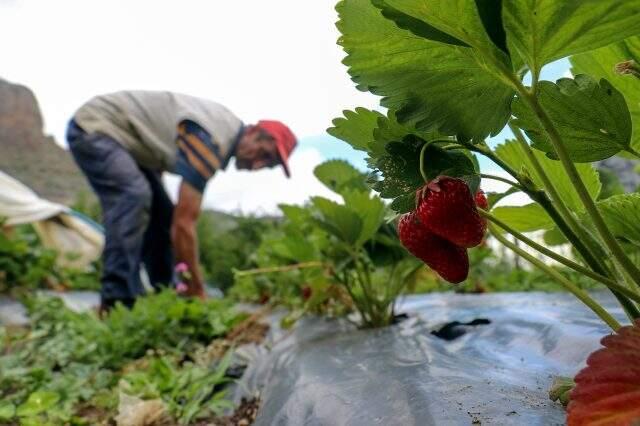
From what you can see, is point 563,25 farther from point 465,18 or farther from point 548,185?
point 548,185

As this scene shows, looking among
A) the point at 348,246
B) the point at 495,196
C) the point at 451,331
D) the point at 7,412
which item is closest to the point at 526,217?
the point at 495,196

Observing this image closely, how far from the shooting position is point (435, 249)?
1.98ft

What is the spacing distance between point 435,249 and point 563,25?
0.86 ft

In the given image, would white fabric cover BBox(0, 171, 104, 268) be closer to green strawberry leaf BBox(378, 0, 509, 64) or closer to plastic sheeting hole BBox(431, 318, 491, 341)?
plastic sheeting hole BBox(431, 318, 491, 341)

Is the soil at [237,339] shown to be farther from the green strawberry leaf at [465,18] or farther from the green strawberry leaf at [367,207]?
the green strawberry leaf at [465,18]

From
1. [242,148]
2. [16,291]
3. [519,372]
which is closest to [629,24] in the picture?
[519,372]

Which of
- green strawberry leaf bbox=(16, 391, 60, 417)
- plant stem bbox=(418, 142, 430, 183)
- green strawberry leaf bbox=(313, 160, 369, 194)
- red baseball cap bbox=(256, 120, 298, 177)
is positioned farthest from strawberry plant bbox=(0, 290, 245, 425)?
red baseball cap bbox=(256, 120, 298, 177)

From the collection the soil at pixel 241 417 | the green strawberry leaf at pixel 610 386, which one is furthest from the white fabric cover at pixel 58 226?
the green strawberry leaf at pixel 610 386

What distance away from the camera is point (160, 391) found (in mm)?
1808

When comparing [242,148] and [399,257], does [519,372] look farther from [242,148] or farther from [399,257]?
[242,148]

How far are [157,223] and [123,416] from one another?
10.4 feet

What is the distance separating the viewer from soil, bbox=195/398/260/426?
1.50m

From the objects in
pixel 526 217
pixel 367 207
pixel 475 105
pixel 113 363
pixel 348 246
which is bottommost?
pixel 113 363

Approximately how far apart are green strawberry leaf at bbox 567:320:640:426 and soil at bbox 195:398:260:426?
1.18 meters
